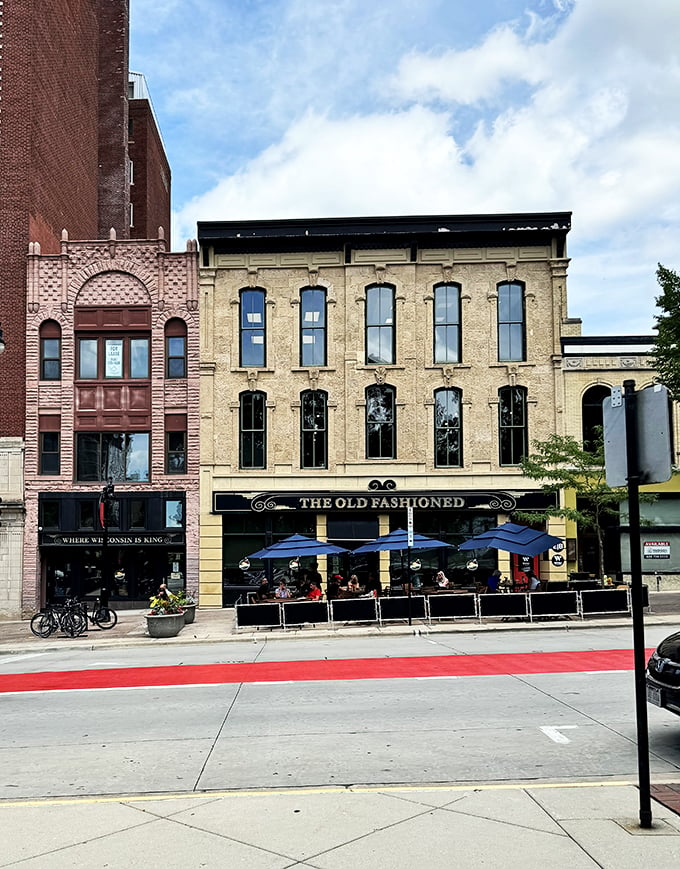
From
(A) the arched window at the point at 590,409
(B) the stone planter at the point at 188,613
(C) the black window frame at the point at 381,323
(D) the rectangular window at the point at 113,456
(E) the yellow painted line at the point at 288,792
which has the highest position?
(C) the black window frame at the point at 381,323

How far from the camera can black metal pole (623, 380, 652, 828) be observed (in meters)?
6.18

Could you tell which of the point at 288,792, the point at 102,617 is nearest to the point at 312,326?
the point at 102,617

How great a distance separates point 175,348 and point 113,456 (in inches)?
185

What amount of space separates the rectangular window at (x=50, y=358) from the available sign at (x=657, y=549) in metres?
23.3

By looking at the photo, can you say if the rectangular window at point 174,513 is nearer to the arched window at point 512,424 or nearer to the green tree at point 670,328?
the arched window at point 512,424

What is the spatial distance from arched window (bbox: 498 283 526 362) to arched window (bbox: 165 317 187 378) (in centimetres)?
1196

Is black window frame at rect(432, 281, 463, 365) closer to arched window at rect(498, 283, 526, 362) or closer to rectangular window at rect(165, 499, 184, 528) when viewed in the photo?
arched window at rect(498, 283, 526, 362)

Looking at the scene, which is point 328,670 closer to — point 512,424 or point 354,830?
point 354,830

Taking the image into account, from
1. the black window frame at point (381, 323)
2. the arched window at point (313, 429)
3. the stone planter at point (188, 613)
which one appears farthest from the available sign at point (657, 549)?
the stone planter at point (188, 613)

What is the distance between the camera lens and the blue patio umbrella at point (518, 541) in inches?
967

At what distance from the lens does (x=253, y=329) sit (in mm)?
32844

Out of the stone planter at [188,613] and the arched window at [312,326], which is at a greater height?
the arched window at [312,326]

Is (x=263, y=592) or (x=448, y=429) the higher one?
(x=448, y=429)

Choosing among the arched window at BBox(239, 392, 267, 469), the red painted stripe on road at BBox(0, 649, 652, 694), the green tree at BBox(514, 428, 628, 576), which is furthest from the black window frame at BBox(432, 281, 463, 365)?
the red painted stripe on road at BBox(0, 649, 652, 694)
